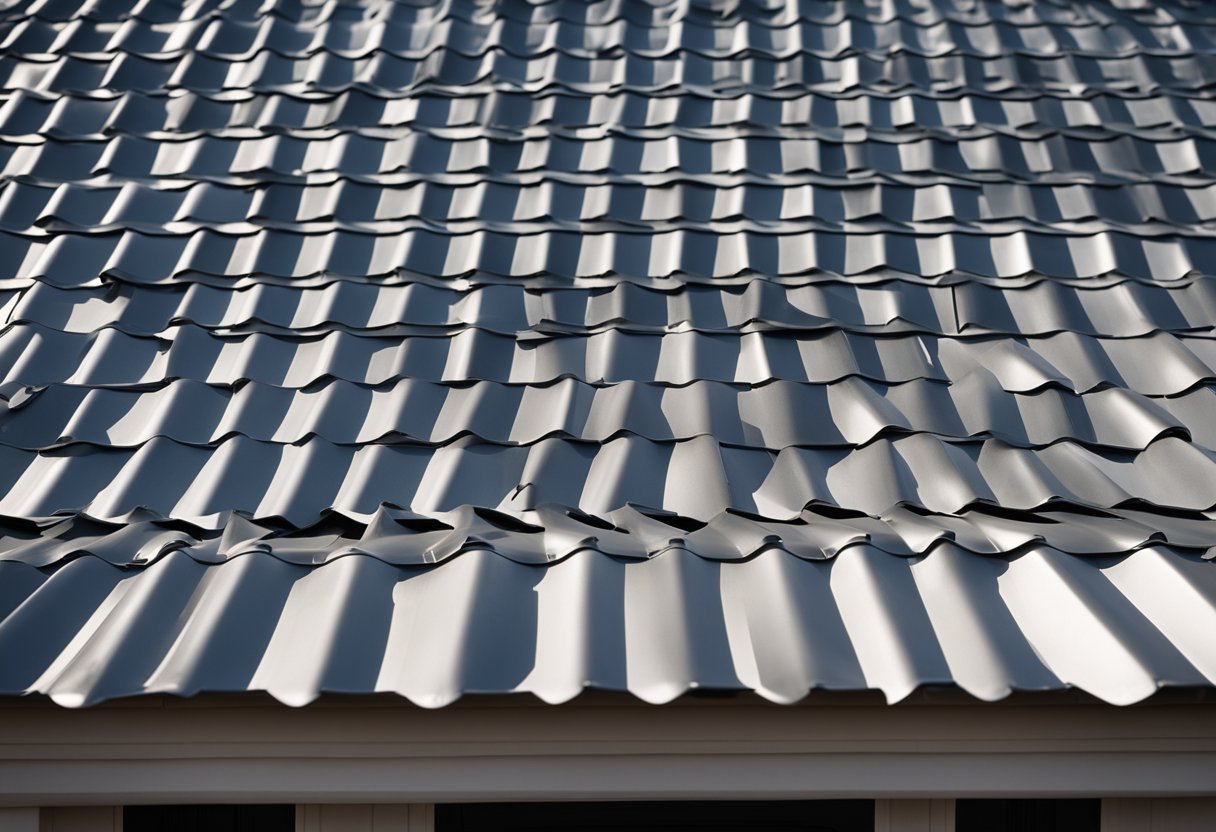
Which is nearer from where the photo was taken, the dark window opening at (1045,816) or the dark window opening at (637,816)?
the dark window opening at (1045,816)

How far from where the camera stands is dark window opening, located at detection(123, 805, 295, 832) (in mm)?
2758

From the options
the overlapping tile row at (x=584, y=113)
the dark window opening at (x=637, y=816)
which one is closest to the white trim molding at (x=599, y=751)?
the dark window opening at (x=637, y=816)

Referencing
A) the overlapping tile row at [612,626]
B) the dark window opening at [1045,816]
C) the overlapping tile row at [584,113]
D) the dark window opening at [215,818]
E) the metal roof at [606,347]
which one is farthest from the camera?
the overlapping tile row at [584,113]

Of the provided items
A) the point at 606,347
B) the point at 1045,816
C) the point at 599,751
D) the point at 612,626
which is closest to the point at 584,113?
the point at 606,347

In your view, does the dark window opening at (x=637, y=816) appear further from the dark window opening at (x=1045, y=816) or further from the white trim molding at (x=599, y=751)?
the white trim molding at (x=599, y=751)

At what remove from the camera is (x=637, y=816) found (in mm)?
4305

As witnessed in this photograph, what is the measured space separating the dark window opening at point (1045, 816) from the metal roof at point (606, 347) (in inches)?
29.5

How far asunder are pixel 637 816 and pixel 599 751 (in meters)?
2.36

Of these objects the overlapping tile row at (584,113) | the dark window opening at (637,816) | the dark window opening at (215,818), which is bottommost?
the dark window opening at (637,816)

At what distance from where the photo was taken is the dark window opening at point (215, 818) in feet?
9.05

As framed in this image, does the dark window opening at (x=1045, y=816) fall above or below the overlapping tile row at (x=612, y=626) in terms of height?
below

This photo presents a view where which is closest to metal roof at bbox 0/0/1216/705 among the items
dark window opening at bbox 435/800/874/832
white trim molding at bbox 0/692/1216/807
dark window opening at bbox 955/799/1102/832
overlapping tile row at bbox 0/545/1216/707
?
overlapping tile row at bbox 0/545/1216/707

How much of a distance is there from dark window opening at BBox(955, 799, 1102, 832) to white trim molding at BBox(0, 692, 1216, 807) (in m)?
0.37

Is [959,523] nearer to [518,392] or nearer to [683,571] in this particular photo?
[683,571]
